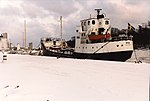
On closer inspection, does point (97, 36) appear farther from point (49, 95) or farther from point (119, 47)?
point (49, 95)

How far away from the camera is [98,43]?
123ft

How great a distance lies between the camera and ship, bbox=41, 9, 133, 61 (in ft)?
119

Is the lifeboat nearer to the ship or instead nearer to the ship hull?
the ship

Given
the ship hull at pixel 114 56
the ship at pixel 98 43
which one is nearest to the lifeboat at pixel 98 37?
the ship at pixel 98 43

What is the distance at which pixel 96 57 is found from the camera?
37.0 m

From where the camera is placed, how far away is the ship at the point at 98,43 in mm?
36125

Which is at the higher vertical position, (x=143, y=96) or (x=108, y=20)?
(x=108, y=20)

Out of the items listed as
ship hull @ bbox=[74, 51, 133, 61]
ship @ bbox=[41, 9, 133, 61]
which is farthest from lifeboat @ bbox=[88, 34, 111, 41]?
ship hull @ bbox=[74, 51, 133, 61]

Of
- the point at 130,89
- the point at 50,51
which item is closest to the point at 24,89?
the point at 130,89

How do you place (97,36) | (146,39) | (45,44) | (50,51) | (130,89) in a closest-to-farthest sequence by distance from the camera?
(130,89)
(97,36)
(50,51)
(45,44)
(146,39)

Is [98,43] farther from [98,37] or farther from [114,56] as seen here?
[114,56]

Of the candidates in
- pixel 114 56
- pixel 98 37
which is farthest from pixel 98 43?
pixel 114 56

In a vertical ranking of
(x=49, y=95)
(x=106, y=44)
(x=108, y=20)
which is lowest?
(x=49, y=95)

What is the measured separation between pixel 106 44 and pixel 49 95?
2825 centimetres
